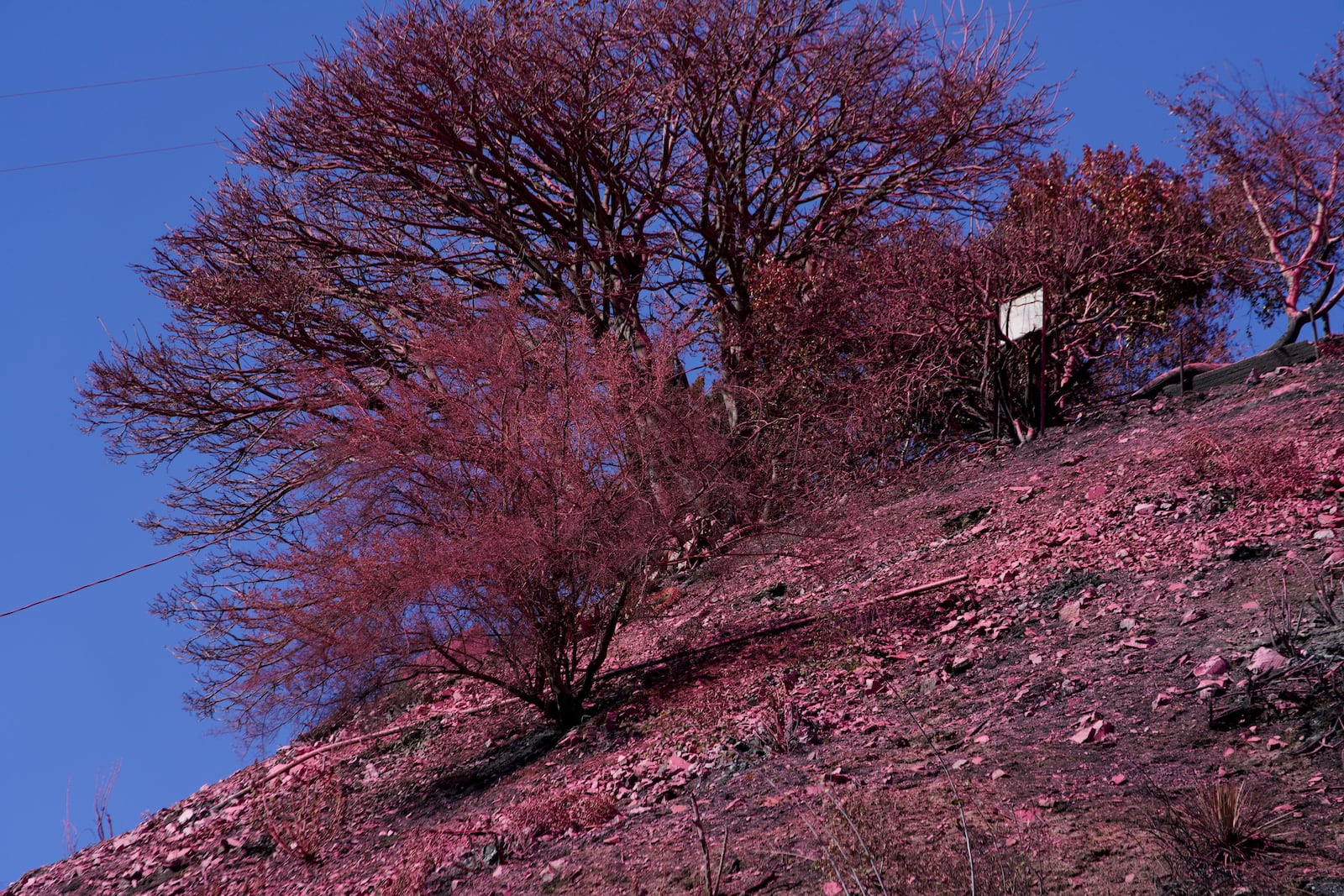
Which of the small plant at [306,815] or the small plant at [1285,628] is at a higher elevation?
the small plant at [1285,628]

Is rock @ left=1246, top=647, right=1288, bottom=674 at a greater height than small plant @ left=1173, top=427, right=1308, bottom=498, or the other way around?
small plant @ left=1173, top=427, right=1308, bottom=498

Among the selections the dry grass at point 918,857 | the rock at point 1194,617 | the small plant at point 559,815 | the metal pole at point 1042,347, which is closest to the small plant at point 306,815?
the small plant at point 559,815

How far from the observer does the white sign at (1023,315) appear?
1069cm

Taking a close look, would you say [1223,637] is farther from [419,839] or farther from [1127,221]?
[1127,221]

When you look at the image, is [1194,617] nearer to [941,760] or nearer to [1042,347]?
[941,760]

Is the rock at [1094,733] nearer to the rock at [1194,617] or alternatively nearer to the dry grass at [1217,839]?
the dry grass at [1217,839]

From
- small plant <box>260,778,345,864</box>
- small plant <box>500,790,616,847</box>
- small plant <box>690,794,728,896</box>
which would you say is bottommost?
small plant <box>260,778,345,864</box>

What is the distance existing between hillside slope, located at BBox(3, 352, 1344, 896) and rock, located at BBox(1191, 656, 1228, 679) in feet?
0.06

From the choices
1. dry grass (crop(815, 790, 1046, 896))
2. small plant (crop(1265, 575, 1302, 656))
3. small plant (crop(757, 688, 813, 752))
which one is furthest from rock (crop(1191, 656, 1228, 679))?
small plant (crop(757, 688, 813, 752))

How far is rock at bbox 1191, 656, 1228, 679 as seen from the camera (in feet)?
15.9

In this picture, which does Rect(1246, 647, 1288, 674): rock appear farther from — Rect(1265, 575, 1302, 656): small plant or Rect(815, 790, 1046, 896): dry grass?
Rect(815, 790, 1046, 896): dry grass

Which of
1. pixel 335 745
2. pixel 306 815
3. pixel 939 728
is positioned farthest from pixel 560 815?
pixel 335 745

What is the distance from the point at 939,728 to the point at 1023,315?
653 cm

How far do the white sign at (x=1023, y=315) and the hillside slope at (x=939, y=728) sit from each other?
1188 mm
